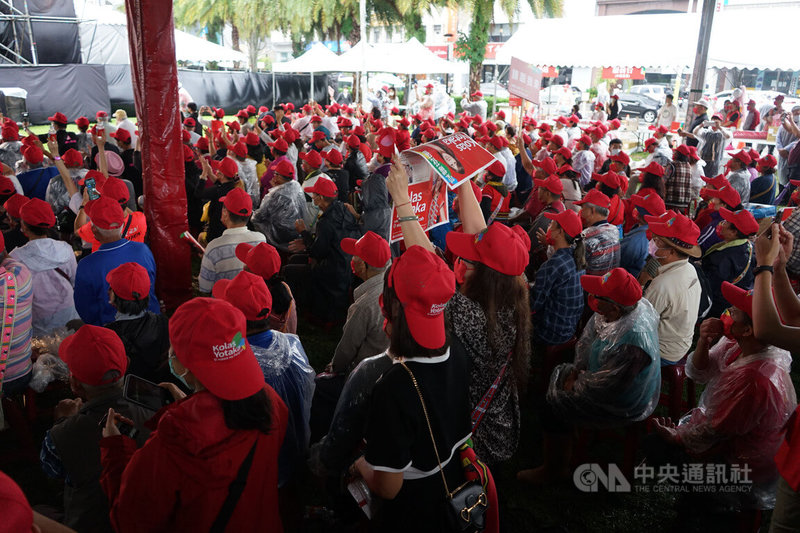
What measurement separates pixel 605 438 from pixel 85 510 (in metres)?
3.32

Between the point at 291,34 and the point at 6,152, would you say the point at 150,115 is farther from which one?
the point at 291,34

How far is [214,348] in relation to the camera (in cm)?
183

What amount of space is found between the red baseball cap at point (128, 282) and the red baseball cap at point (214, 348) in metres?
1.57

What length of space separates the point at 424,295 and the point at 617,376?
1659 mm

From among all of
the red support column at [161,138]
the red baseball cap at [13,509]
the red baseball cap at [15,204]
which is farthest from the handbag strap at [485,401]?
the red baseball cap at [15,204]

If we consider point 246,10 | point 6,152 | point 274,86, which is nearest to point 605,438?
point 6,152

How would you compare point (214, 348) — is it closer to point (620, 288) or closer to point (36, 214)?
point (620, 288)

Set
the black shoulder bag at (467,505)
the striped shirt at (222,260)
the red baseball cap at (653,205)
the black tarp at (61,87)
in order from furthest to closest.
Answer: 1. the black tarp at (61,87)
2. the red baseball cap at (653,205)
3. the striped shirt at (222,260)
4. the black shoulder bag at (467,505)

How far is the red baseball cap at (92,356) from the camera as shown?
2.36 m

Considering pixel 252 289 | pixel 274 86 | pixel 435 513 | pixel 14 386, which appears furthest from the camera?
pixel 274 86

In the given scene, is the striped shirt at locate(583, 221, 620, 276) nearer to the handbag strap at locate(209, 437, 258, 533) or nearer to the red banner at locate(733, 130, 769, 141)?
the handbag strap at locate(209, 437, 258, 533)

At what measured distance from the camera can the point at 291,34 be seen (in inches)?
1150

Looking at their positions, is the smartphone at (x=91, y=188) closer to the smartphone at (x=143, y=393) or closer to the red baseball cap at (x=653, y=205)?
the smartphone at (x=143, y=393)

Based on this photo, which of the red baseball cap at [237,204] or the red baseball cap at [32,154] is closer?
the red baseball cap at [237,204]
